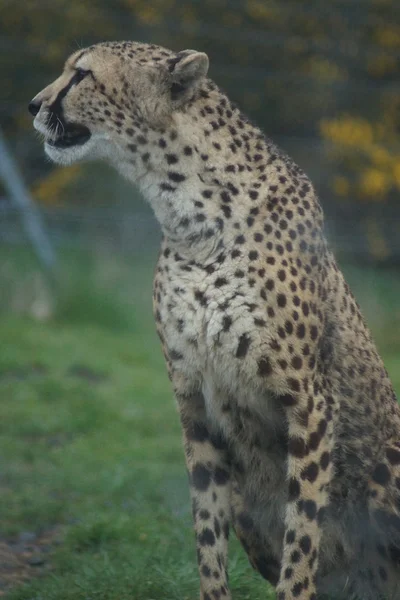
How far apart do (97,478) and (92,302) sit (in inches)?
133

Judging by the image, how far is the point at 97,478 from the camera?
471 cm

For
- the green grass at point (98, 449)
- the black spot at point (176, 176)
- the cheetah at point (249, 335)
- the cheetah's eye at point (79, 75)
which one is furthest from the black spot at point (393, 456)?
the cheetah's eye at point (79, 75)

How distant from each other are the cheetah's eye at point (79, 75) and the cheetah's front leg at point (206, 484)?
35.3 inches

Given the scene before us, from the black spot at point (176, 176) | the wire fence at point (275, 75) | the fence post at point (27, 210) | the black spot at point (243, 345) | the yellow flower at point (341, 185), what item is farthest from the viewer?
the yellow flower at point (341, 185)

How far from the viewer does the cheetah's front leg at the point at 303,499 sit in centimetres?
282

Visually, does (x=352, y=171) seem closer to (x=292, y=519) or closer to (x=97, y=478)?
(x=97, y=478)

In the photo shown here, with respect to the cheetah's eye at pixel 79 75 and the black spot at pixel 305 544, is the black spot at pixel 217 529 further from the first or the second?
the cheetah's eye at pixel 79 75

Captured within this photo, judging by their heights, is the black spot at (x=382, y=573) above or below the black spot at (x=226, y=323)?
below

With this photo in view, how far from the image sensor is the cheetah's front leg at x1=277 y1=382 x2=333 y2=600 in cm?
282

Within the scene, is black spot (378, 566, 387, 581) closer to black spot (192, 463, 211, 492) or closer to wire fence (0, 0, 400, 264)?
black spot (192, 463, 211, 492)

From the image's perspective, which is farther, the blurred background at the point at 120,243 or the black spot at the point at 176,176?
the blurred background at the point at 120,243

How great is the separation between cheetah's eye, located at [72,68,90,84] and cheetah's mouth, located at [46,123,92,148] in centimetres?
12

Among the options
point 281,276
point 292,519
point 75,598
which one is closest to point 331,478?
point 292,519

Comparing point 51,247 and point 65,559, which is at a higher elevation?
point 51,247
